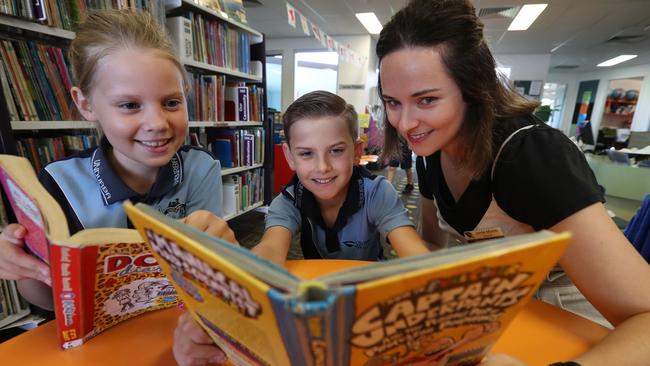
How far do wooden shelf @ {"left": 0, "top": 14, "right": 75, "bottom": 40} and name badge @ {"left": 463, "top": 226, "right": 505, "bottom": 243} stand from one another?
5.27 ft

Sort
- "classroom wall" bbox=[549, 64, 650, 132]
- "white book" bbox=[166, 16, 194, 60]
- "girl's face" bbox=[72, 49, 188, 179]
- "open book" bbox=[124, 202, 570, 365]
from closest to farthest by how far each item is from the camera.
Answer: "open book" bbox=[124, 202, 570, 365], "girl's face" bbox=[72, 49, 188, 179], "white book" bbox=[166, 16, 194, 60], "classroom wall" bbox=[549, 64, 650, 132]

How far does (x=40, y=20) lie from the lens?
3.82 ft

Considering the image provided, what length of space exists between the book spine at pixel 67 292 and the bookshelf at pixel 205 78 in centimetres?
102

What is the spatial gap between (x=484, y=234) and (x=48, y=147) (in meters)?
1.63

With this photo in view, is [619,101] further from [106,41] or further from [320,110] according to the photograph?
[106,41]

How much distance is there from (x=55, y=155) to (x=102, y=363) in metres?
1.25

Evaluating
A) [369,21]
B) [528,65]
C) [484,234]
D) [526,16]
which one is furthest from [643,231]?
[528,65]

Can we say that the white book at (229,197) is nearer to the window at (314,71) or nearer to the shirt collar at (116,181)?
the shirt collar at (116,181)

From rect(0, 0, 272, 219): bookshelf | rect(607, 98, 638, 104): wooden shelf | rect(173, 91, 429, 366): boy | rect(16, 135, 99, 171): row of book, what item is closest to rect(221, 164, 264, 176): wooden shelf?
rect(0, 0, 272, 219): bookshelf

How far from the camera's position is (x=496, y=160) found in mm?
693

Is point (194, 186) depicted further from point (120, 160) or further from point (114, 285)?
point (114, 285)

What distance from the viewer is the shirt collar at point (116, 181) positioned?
29.2 inches

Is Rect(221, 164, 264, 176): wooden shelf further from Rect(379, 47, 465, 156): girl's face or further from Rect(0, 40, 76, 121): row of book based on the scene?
Rect(379, 47, 465, 156): girl's face

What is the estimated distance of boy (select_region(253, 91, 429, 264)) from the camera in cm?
92
